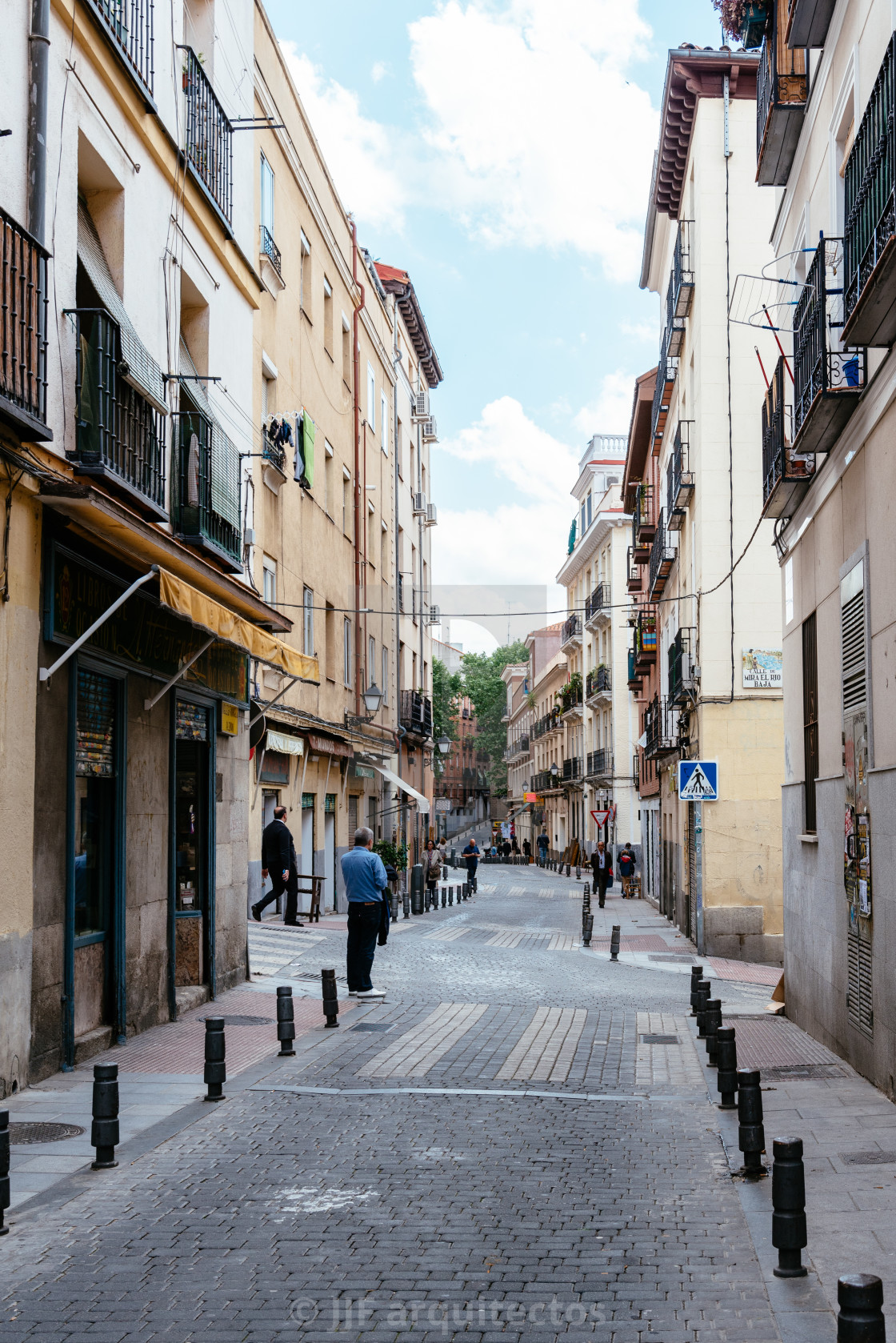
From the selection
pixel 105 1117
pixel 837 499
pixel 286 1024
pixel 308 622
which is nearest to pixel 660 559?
pixel 308 622

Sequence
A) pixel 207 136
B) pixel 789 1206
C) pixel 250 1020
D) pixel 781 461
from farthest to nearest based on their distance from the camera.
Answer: pixel 207 136, pixel 250 1020, pixel 781 461, pixel 789 1206

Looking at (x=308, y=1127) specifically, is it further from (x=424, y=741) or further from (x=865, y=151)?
(x=424, y=741)

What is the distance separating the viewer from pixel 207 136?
15.0m

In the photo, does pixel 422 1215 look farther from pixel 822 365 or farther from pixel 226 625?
pixel 822 365

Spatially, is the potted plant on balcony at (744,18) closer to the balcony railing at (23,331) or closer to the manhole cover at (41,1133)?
the balcony railing at (23,331)

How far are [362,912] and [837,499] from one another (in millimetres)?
6688

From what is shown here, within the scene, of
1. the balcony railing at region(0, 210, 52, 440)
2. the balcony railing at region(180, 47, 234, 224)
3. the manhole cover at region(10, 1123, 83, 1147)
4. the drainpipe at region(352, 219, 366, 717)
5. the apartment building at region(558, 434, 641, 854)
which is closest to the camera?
the manhole cover at region(10, 1123, 83, 1147)

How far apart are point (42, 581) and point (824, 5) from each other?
8.17m

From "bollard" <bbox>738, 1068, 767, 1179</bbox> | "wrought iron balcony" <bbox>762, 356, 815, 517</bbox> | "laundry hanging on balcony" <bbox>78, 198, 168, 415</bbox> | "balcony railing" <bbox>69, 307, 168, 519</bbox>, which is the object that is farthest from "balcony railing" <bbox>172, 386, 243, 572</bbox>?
"bollard" <bbox>738, 1068, 767, 1179</bbox>

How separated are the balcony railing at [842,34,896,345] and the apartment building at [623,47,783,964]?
13160mm

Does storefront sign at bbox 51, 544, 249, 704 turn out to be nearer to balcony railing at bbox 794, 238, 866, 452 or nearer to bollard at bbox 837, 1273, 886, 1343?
balcony railing at bbox 794, 238, 866, 452

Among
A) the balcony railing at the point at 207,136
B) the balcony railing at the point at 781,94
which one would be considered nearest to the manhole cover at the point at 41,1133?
the balcony railing at the point at 207,136

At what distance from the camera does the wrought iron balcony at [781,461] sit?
42.3 ft

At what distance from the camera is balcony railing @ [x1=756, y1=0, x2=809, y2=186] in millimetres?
13188
